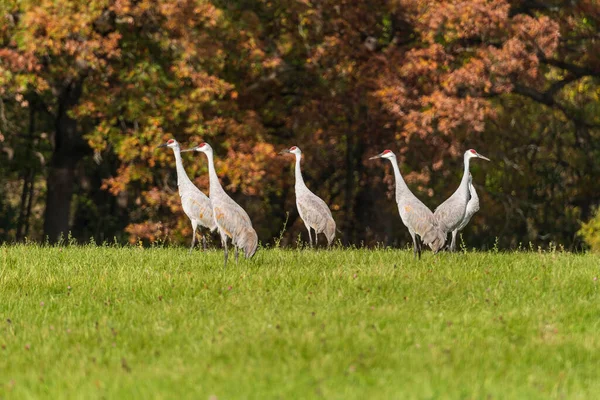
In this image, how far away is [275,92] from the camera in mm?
30562

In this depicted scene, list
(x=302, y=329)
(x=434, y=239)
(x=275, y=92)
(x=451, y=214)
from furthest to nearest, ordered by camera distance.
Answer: (x=275, y=92), (x=451, y=214), (x=434, y=239), (x=302, y=329)

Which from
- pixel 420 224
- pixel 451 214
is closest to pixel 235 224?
pixel 420 224

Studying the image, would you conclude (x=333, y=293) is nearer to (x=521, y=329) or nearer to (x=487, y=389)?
(x=521, y=329)

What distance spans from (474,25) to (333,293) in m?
14.8

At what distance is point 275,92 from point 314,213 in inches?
493

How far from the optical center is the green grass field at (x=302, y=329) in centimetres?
845

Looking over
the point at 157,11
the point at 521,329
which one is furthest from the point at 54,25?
the point at 521,329

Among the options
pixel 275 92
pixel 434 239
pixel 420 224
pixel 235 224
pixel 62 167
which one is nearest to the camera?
pixel 235 224

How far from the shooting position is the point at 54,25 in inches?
935

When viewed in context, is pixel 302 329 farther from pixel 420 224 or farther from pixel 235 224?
pixel 420 224

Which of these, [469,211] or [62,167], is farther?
[62,167]

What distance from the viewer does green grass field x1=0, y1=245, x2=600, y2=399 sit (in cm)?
845

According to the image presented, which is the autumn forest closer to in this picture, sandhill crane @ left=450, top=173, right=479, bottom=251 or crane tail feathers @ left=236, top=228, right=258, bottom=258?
sandhill crane @ left=450, top=173, right=479, bottom=251

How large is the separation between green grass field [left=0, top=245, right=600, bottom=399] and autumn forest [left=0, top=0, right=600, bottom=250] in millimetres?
7646
